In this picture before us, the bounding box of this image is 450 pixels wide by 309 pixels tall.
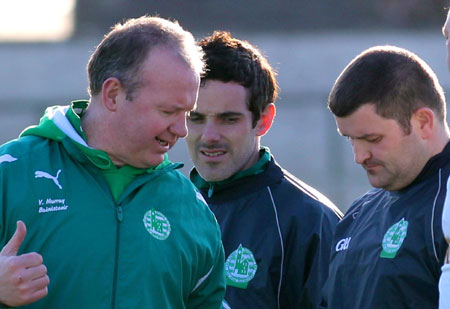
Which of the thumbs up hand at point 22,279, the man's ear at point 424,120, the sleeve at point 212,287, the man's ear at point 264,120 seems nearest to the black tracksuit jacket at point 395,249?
the man's ear at point 424,120

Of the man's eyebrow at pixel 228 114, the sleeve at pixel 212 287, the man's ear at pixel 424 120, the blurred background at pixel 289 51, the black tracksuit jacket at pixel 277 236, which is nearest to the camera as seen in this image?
the sleeve at pixel 212 287

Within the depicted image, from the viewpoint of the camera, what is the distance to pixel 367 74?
372cm

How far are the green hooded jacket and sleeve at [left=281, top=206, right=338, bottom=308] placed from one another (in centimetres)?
79

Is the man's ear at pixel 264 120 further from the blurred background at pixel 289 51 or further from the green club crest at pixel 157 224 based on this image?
the blurred background at pixel 289 51

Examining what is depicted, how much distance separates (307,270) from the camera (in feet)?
13.2

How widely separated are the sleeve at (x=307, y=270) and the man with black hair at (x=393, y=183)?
0.59 ft

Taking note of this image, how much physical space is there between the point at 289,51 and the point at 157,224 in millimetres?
10711

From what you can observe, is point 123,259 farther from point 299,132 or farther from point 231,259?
point 299,132

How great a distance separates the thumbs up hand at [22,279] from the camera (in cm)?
266

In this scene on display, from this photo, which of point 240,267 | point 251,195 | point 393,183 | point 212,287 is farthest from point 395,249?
point 251,195

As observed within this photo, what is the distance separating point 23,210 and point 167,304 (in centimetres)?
56

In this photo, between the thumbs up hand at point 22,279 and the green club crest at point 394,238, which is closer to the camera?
the thumbs up hand at point 22,279

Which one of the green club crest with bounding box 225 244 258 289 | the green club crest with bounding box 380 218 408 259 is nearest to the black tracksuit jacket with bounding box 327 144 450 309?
the green club crest with bounding box 380 218 408 259

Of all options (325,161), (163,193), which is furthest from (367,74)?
(325,161)
